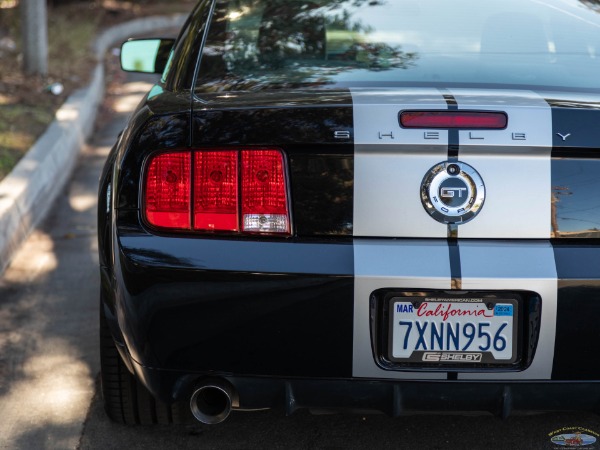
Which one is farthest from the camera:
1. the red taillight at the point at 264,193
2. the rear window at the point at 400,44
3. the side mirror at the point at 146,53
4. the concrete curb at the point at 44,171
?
the concrete curb at the point at 44,171

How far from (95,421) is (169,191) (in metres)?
1.08

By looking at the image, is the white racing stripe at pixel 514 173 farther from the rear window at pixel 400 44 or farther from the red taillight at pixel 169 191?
the red taillight at pixel 169 191

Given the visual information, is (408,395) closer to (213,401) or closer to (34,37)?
(213,401)

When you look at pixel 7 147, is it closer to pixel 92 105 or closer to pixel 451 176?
pixel 92 105

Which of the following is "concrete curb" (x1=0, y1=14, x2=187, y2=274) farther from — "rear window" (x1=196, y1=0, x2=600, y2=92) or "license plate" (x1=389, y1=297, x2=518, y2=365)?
"license plate" (x1=389, y1=297, x2=518, y2=365)

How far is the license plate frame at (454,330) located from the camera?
2889 millimetres

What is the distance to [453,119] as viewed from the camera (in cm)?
294

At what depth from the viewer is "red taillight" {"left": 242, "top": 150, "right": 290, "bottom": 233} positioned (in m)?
2.99

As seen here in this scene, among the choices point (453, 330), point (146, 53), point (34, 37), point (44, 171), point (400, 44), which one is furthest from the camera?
point (34, 37)

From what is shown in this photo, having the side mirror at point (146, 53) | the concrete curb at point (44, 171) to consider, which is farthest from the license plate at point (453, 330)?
the concrete curb at point (44, 171)

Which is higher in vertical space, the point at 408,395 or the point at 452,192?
the point at 452,192

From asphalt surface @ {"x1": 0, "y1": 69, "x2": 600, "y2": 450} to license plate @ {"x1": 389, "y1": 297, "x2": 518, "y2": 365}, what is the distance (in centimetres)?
49

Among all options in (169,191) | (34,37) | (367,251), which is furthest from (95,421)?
(34,37)

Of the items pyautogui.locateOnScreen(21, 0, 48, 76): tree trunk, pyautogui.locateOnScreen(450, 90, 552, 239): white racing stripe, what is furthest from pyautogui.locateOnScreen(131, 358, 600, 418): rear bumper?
pyautogui.locateOnScreen(21, 0, 48, 76): tree trunk
